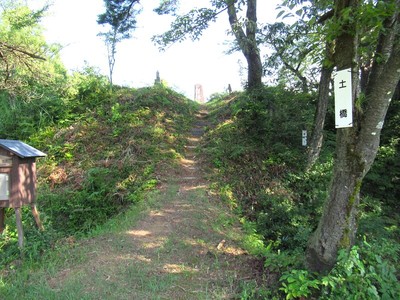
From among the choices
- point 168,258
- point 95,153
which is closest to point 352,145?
point 168,258

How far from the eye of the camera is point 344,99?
3334mm

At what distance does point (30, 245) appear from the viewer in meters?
4.98

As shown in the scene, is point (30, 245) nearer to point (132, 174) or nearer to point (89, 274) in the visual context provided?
point (89, 274)

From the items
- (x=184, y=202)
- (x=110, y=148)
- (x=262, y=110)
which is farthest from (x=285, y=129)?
(x=110, y=148)

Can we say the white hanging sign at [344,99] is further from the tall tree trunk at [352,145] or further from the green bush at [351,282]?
the green bush at [351,282]

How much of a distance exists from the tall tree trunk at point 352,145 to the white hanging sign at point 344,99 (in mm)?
108

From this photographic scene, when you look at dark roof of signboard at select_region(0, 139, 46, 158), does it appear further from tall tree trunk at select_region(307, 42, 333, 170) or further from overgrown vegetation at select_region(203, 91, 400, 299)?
tall tree trunk at select_region(307, 42, 333, 170)

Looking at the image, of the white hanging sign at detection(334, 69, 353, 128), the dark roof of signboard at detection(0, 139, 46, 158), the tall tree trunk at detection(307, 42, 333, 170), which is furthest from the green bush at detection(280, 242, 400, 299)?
the tall tree trunk at detection(307, 42, 333, 170)

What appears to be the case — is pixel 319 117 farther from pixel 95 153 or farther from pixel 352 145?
pixel 95 153

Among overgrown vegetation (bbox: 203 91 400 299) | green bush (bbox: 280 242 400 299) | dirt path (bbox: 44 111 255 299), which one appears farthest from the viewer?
dirt path (bbox: 44 111 255 299)

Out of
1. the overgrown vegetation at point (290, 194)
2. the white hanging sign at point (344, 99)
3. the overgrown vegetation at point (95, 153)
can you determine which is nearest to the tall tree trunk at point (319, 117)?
the overgrown vegetation at point (290, 194)

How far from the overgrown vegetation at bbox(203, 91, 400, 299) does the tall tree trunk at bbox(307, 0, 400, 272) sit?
224 mm

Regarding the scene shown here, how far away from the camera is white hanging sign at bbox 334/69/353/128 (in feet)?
10.8

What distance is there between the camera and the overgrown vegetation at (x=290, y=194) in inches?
129
